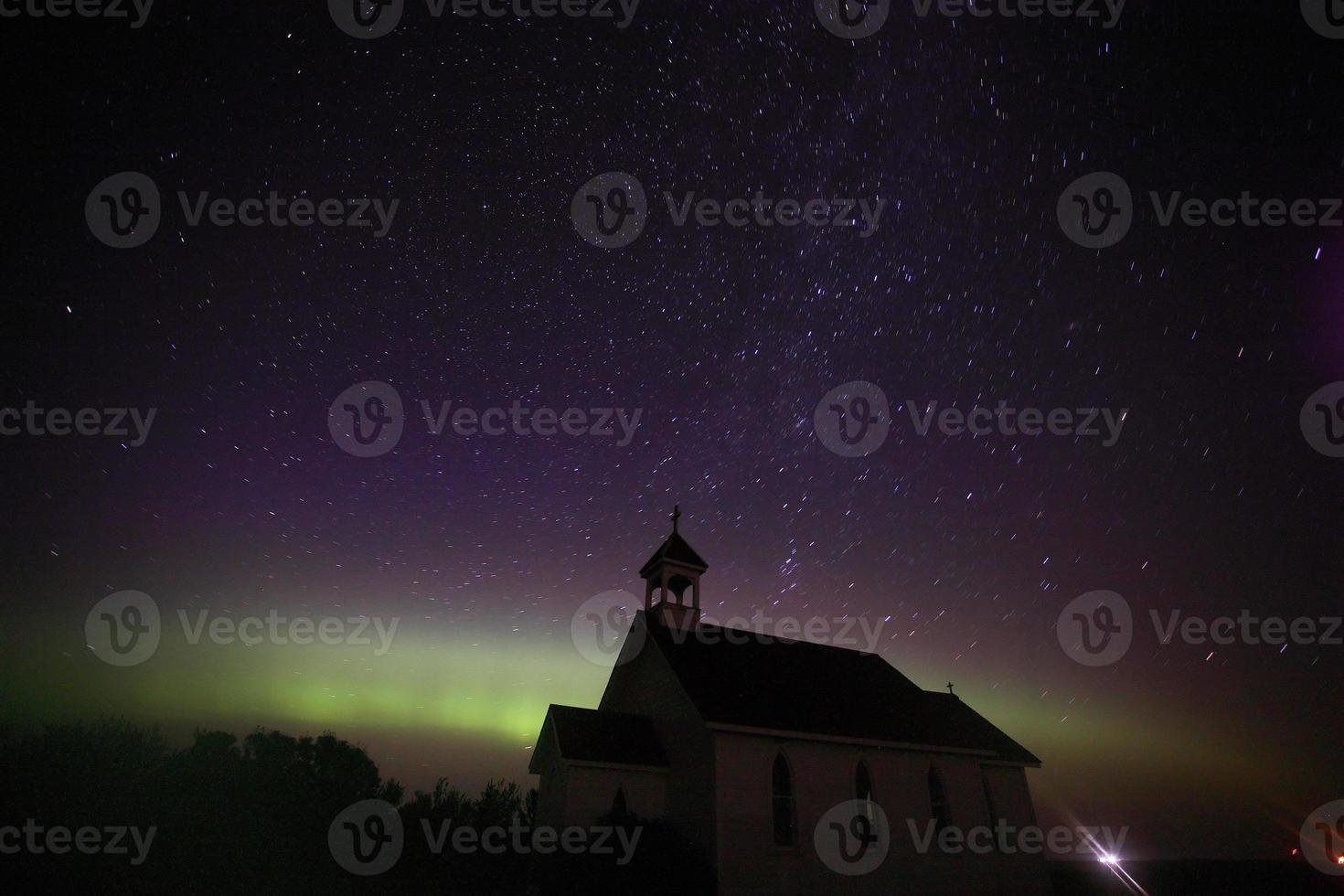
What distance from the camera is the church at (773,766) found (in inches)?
757

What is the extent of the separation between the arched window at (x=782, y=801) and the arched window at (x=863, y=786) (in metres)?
2.61

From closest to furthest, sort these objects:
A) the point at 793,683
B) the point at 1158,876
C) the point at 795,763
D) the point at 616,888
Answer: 1. the point at 616,888
2. the point at 795,763
3. the point at 793,683
4. the point at 1158,876

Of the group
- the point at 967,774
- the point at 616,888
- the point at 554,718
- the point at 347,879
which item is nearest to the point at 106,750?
the point at 347,879

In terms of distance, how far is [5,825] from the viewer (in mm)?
18156

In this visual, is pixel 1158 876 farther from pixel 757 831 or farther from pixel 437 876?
pixel 437 876

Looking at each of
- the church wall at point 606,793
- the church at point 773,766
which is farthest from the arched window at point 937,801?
the church wall at point 606,793

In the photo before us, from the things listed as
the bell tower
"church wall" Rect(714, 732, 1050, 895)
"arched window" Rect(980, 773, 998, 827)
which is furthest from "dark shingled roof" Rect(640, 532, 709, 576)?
"arched window" Rect(980, 773, 998, 827)

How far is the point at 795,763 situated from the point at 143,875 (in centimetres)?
1742

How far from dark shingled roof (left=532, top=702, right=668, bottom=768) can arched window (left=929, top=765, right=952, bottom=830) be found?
9711 mm

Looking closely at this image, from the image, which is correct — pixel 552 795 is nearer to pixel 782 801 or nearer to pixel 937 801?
pixel 782 801

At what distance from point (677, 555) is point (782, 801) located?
9598mm

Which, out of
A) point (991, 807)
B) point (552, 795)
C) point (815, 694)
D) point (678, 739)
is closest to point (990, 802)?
point (991, 807)

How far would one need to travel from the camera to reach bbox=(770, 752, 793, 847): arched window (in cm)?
1969

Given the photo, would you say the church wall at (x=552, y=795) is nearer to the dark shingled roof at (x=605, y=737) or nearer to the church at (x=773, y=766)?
the church at (x=773, y=766)
